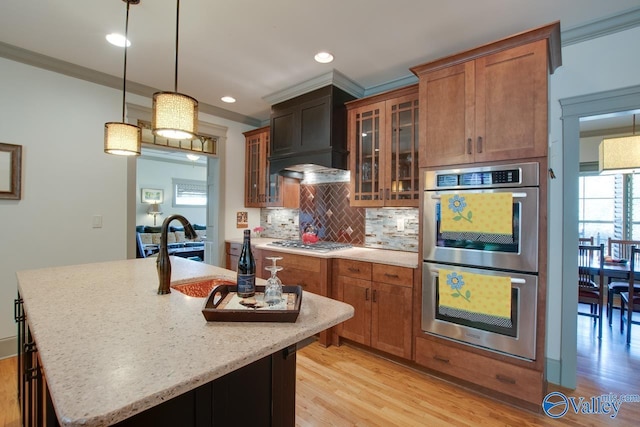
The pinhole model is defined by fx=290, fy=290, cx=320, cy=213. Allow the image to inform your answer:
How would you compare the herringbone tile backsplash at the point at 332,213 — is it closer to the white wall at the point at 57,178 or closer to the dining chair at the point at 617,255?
the white wall at the point at 57,178

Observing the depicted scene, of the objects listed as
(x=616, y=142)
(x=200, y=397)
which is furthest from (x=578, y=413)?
(x=616, y=142)

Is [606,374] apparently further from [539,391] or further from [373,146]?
[373,146]

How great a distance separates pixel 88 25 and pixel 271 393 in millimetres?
2869

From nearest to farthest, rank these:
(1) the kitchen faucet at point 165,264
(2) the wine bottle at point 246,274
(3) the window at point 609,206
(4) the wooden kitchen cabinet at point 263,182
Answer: (2) the wine bottle at point 246,274, (1) the kitchen faucet at point 165,264, (4) the wooden kitchen cabinet at point 263,182, (3) the window at point 609,206

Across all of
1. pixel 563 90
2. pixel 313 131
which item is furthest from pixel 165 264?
pixel 563 90

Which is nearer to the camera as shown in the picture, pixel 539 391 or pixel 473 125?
pixel 539 391

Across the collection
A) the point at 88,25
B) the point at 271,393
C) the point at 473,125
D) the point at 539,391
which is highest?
the point at 88,25

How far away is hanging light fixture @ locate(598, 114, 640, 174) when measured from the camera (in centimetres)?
293

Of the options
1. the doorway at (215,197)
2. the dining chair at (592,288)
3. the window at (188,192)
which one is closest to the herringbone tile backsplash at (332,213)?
the doorway at (215,197)

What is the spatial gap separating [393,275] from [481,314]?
27.5 inches

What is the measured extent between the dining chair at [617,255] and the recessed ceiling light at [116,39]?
546 cm

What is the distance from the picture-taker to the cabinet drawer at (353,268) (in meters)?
2.64

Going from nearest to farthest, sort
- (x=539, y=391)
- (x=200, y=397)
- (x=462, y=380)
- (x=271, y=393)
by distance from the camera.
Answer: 1. (x=200, y=397)
2. (x=271, y=393)
3. (x=539, y=391)
4. (x=462, y=380)

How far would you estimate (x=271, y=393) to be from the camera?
1078 millimetres
